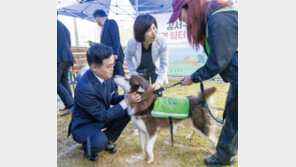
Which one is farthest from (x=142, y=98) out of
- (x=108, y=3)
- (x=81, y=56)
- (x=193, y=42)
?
(x=108, y=3)

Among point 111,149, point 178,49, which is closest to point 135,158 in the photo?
point 111,149

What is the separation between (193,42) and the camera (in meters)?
1.32

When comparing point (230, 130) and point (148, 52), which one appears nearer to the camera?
point (230, 130)

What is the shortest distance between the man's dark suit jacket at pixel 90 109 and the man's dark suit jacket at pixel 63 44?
32cm

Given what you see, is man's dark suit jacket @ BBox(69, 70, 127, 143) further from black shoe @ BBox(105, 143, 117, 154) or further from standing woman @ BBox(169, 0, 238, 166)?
standing woman @ BBox(169, 0, 238, 166)

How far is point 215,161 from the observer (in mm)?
1621

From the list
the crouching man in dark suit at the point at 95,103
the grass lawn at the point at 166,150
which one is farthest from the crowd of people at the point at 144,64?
the grass lawn at the point at 166,150

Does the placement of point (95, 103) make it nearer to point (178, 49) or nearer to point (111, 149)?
point (111, 149)

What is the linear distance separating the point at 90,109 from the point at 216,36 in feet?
4.27

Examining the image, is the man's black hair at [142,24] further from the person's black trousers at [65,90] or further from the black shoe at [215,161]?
the black shoe at [215,161]

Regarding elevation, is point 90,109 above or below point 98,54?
below

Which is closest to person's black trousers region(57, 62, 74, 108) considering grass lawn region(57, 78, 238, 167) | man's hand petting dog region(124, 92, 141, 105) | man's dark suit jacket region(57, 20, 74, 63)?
man's dark suit jacket region(57, 20, 74, 63)

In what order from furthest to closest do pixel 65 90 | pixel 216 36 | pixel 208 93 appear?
pixel 65 90, pixel 208 93, pixel 216 36

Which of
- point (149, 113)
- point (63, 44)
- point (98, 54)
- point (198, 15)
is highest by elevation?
point (198, 15)
